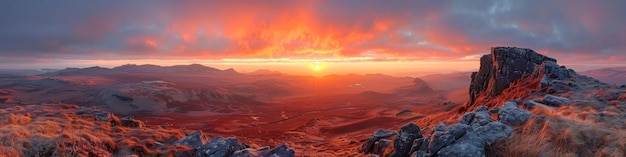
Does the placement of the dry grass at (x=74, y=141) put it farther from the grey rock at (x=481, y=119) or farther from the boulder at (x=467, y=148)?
the grey rock at (x=481, y=119)

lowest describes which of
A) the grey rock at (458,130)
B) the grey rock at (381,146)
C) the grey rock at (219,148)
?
the grey rock at (381,146)

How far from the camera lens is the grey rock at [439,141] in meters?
11.3

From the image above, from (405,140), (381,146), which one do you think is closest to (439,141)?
(405,140)

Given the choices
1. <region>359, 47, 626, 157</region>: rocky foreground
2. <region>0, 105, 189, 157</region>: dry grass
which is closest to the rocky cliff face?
<region>359, 47, 626, 157</region>: rocky foreground

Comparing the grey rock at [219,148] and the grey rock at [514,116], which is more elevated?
the grey rock at [514,116]

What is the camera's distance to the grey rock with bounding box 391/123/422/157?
13617mm

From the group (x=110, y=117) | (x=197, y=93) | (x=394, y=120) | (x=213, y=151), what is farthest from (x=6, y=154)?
(x=197, y=93)

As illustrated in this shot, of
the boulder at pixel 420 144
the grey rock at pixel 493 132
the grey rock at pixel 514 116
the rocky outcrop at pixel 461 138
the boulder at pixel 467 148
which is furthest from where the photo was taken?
the grey rock at pixel 514 116

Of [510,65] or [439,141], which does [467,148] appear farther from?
[510,65]

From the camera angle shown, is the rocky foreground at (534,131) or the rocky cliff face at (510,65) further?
the rocky cliff face at (510,65)

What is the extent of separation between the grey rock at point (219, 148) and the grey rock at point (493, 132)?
979cm

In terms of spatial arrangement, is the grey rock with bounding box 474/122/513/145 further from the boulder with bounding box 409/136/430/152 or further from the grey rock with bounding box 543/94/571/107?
the grey rock with bounding box 543/94/571/107

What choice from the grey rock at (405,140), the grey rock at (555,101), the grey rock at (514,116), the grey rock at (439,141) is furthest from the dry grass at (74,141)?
the grey rock at (555,101)

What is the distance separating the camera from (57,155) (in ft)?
38.6
